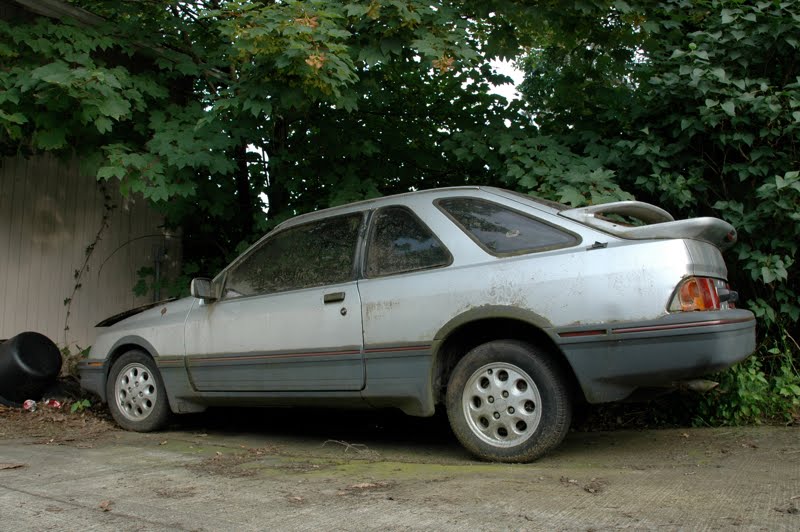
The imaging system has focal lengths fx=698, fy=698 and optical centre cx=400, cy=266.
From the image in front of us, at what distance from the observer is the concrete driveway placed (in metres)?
2.85

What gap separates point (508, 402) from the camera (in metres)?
4.00

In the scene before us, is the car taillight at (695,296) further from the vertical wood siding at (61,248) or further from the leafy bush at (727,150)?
the vertical wood siding at (61,248)

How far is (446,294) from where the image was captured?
13.9 feet

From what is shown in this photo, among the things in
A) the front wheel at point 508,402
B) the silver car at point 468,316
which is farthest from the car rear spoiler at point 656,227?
the front wheel at point 508,402

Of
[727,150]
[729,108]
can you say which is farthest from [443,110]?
[729,108]

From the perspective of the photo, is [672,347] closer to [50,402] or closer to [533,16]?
[533,16]

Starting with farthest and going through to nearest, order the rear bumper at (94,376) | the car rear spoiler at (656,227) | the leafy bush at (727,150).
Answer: the rear bumper at (94,376), the leafy bush at (727,150), the car rear spoiler at (656,227)

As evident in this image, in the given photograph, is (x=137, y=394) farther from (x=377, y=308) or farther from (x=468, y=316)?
(x=468, y=316)

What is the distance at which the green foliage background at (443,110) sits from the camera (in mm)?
5391

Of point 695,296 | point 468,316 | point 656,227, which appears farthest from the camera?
point 468,316

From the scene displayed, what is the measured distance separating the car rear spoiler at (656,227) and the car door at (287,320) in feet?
5.15

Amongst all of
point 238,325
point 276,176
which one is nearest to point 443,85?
point 276,176

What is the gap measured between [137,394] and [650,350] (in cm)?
417

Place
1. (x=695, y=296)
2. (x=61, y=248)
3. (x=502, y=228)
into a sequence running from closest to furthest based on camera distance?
(x=695, y=296), (x=502, y=228), (x=61, y=248)
